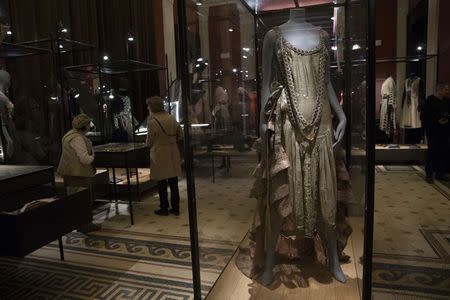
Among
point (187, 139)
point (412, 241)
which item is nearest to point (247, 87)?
point (187, 139)

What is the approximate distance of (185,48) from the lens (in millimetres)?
1871

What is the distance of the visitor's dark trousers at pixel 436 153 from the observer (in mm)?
5289

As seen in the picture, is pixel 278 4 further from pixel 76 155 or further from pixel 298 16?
pixel 76 155

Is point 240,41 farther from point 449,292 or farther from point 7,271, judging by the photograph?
point 7,271

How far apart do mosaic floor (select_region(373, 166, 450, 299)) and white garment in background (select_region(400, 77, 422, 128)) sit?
A: 171 cm

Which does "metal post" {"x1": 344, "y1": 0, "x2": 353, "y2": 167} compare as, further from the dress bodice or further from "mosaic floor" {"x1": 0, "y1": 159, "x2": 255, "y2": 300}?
"mosaic floor" {"x1": 0, "y1": 159, "x2": 255, "y2": 300}

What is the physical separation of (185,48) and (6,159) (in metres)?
3.25

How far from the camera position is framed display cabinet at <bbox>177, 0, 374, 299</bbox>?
5.62 ft

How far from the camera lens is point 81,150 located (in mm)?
3551

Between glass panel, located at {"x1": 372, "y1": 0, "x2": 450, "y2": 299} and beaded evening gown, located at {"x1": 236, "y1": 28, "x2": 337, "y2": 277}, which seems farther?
glass panel, located at {"x1": 372, "y1": 0, "x2": 450, "y2": 299}

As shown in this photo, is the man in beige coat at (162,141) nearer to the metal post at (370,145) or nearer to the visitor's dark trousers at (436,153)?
the metal post at (370,145)

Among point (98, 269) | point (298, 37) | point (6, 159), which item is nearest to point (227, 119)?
point (298, 37)

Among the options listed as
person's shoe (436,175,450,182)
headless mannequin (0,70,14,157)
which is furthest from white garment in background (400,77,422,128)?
headless mannequin (0,70,14,157)

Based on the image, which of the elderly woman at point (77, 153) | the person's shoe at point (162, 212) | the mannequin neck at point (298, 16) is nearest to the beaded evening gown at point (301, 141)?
the mannequin neck at point (298, 16)
